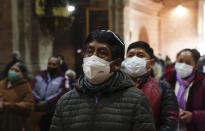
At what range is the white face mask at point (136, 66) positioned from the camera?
3.19 m

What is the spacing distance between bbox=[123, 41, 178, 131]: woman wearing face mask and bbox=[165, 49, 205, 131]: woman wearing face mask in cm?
56

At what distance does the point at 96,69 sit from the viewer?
2055 millimetres

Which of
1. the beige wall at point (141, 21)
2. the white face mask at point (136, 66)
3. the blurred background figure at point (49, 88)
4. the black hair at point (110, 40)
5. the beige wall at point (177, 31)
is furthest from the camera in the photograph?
the beige wall at point (177, 31)

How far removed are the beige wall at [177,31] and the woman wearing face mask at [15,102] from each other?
388 inches

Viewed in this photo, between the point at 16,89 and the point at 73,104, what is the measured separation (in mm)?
3158

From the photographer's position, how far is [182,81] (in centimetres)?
390

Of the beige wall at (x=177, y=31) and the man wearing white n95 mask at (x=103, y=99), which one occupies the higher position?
the beige wall at (x=177, y=31)

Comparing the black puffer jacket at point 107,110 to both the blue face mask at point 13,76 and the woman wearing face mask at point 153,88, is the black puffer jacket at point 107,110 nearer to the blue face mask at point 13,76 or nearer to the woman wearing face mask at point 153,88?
the woman wearing face mask at point 153,88

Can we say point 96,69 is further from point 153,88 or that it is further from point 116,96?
point 153,88

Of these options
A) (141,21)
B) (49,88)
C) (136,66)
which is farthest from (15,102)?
(141,21)

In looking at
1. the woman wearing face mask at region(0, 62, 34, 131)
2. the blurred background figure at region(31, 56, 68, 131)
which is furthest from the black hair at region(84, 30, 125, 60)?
the blurred background figure at region(31, 56, 68, 131)

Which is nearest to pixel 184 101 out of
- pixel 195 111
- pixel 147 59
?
pixel 195 111

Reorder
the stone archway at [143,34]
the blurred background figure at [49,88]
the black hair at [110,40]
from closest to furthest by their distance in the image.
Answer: the black hair at [110,40] < the blurred background figure at [49,88] < the stone archway at [143,34]

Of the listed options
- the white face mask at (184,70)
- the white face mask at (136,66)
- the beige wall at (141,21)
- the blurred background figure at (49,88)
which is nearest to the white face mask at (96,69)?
the white face mask at (136,66)
